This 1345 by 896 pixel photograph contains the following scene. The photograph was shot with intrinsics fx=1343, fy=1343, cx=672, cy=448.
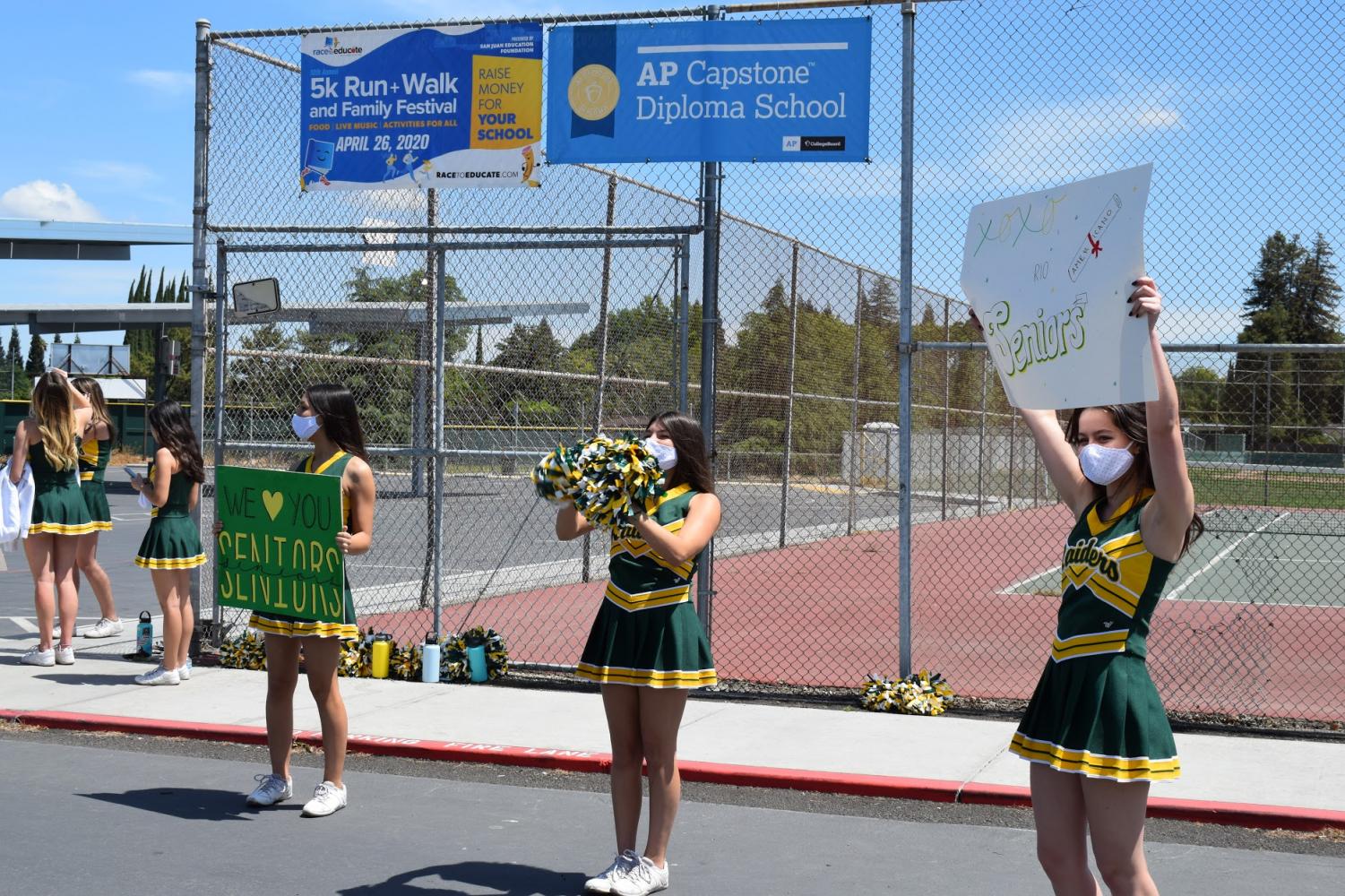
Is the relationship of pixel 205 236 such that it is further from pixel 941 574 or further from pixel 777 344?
pixel 941 574

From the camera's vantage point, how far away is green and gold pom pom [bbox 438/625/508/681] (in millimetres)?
9367

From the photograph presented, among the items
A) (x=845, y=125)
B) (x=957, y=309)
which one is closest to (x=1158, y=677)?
(x=845, y=125)

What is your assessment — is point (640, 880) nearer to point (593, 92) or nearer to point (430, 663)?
point (430, 663)

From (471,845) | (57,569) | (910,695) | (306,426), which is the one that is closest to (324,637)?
(306,426)

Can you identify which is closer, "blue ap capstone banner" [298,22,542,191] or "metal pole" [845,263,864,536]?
"blue ap capstone banner" [298,22,542,191]

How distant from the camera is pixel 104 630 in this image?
10.9 m

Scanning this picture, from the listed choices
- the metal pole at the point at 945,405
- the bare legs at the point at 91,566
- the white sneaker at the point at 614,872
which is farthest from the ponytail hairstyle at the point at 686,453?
the metal pole at the point at 945,405

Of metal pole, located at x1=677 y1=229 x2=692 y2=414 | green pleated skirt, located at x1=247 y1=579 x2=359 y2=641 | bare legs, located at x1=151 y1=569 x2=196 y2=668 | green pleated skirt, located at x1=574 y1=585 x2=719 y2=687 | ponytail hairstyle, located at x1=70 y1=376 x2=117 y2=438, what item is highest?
metal pole, located at x1=677 y1=229 x2=692 y2=414

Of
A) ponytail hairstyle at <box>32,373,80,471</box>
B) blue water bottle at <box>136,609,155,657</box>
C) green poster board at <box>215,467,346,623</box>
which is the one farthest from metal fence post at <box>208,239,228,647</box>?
green poster board at <box>215,467,346,623</box>

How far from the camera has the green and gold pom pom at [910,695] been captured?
833 cm

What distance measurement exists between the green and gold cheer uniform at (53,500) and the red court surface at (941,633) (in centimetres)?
279

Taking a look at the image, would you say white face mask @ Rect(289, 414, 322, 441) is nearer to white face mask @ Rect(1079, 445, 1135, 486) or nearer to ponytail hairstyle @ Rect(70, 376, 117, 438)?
white face mask @ Rect(1079, 445, 1135, 486)

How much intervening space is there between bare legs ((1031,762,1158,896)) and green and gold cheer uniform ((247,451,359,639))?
11.4ft

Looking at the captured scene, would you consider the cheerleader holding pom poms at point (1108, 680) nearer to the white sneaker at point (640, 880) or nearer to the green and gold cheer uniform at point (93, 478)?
the white sneaker at point (640, 880)
